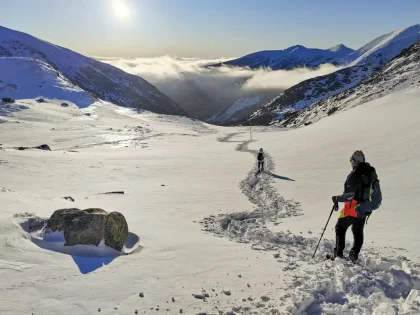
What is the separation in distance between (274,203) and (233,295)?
11127mm

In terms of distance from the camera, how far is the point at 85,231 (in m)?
9.27

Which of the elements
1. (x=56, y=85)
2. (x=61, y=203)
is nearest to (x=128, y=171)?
(x=61, y=203)

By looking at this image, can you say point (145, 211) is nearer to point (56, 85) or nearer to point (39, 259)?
point (39, 259)

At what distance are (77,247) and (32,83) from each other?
11685 centimetres

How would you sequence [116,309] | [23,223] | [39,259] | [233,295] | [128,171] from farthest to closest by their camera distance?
[128,171] → [23,223] → [39,259] → [233,295] → [116,309]

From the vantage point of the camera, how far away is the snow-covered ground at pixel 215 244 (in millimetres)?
6559

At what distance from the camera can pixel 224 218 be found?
14789 mm

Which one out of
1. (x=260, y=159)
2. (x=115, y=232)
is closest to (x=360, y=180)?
(x=115, y=232)

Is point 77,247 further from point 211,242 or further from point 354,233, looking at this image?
point 354,233

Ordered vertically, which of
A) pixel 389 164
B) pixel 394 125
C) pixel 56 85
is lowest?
pixel 389 164

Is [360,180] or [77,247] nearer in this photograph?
[360,180]

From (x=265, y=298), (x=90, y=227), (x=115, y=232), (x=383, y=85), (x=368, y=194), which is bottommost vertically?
(x=265, y=298)

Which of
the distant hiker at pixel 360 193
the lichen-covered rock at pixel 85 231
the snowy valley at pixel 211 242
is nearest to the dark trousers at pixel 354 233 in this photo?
the distant hiker at pixel 360 193

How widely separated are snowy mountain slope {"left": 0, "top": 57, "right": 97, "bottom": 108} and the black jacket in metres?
103
